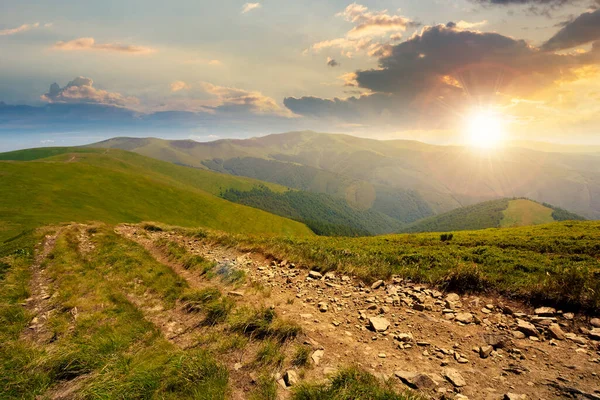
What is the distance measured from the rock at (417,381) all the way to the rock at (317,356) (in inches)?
75.9

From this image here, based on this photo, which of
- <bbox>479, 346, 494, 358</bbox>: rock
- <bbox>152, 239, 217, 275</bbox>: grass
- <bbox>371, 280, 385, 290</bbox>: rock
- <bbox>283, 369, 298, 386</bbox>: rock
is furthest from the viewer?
<bbox>152, 239, 217, 275</bbox>: grass

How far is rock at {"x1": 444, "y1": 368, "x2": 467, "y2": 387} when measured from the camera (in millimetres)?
5496

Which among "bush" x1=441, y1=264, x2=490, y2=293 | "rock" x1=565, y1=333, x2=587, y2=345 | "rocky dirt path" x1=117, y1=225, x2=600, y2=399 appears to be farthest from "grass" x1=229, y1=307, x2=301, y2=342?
"rock" x1=565, y1=333, x2=587, y2=345

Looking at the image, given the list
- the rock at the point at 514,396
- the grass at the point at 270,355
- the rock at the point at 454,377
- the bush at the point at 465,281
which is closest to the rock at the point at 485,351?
the rock at the point at 454,377

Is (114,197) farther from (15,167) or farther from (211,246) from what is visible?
(211,246)

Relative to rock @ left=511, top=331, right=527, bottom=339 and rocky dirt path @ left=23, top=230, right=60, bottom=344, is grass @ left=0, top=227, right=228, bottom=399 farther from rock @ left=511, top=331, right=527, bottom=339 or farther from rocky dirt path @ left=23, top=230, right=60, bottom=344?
rock @ left=511, top=331, right=527, bottom=339

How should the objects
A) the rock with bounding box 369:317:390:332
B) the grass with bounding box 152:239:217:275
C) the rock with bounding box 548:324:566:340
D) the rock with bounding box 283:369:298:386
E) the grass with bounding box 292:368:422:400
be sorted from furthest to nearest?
the grass with bounding box 152:239:217:275 < the rock with bounding box 369:317:390:332 < the rock with bounding box 548:324:566:340 < the rock with bounding box 283:369:298:386 < the grass with bounding box 292:368:422:400

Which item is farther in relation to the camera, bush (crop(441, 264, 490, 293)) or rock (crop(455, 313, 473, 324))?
bush (crop(441, 264, 490, 293))

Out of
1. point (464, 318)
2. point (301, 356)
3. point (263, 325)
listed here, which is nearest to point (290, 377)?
point (301, 356)

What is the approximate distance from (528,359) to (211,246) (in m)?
18.0

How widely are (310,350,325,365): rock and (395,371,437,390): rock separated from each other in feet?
6.33

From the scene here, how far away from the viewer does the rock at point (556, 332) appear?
260 inches

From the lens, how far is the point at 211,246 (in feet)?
62.3

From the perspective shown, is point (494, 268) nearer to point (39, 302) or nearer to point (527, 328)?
point (527, 328)
